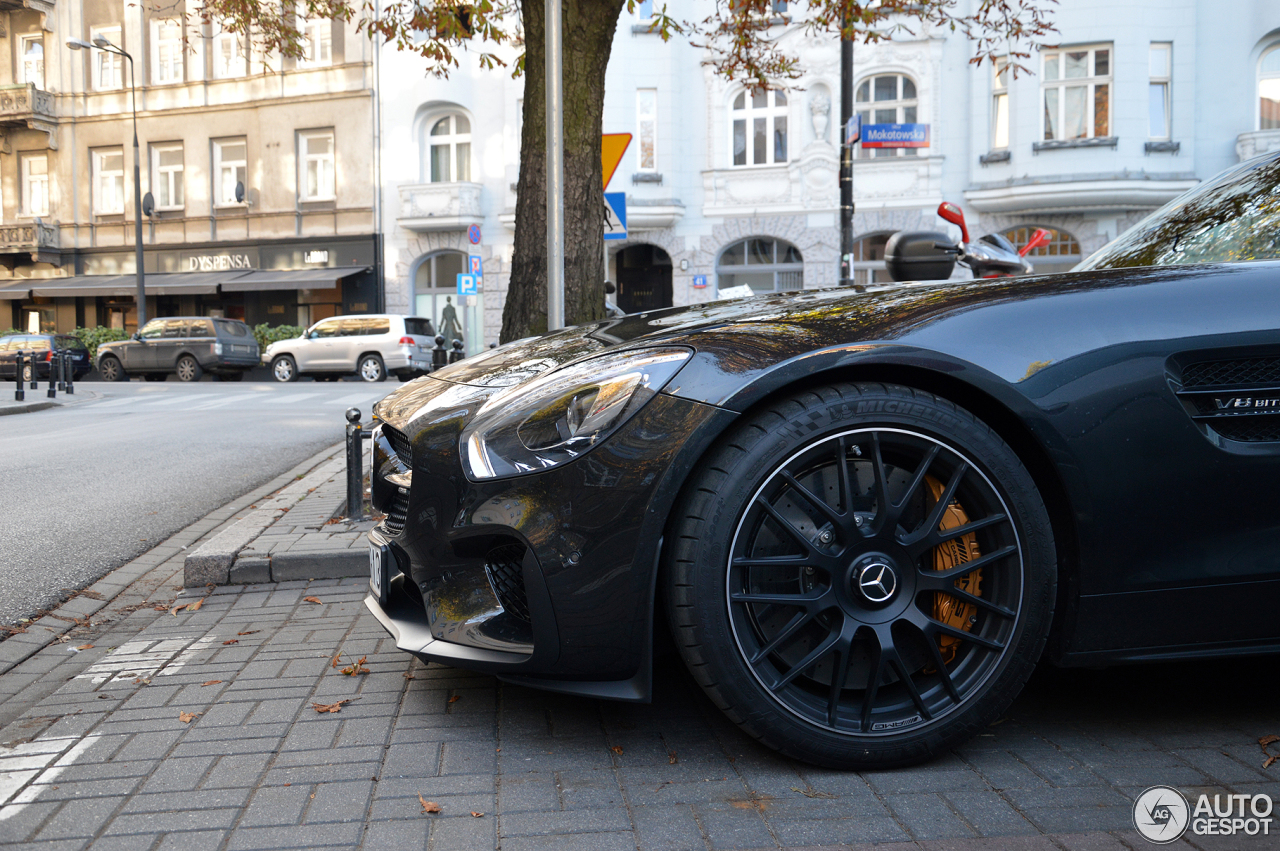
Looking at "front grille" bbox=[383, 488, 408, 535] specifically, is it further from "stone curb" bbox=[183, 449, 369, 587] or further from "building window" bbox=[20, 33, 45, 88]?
"building window" bbox=[20, 33, 45, 88]

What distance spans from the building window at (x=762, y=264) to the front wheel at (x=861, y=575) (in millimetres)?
22858

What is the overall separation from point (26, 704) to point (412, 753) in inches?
52.5

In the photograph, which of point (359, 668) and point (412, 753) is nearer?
point (412, 753)

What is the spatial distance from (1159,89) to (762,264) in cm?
921

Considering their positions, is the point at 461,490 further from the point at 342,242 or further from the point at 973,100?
the point at 342,242

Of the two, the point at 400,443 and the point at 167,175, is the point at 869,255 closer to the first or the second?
the point at 167,175

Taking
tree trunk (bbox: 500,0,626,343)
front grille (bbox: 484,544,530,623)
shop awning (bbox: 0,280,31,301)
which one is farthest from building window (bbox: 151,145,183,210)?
front grille (bbox: 484,544,530,623)

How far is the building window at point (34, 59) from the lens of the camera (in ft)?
103

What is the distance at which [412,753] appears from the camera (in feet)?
8.06

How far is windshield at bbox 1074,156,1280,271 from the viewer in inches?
108

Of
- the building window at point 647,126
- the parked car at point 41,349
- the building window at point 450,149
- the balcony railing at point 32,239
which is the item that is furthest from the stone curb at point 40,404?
the balcony railing at point 32,239

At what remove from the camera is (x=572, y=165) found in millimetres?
6613

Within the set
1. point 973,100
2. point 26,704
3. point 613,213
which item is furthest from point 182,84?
point 26,704

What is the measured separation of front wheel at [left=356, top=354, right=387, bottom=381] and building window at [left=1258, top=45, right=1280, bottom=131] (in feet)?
65.9
